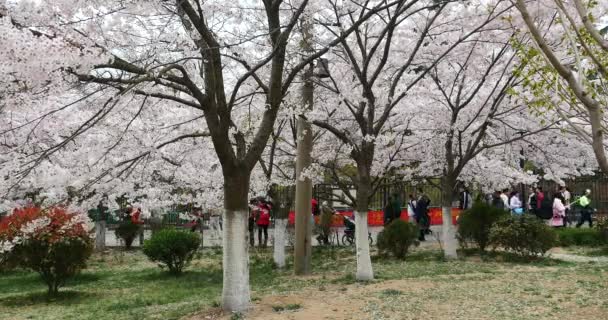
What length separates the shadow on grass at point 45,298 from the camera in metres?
9.63

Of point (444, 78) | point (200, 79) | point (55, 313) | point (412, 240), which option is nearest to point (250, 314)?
point (55, 313)

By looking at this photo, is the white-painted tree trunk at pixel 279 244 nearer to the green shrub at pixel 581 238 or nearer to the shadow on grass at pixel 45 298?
the shadow on grass at pixel 45 298

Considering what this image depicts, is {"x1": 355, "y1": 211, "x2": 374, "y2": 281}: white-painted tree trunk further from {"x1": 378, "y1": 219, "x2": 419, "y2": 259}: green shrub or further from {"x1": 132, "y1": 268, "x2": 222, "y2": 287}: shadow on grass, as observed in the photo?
{"x1": 378, "y1": 219, "x2": 419, "y2": 259}: green shrub

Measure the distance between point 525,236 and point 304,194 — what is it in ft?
15.5

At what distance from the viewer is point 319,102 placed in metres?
12.2

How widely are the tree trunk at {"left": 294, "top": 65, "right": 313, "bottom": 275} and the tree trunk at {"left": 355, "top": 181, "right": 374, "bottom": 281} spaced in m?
1.49

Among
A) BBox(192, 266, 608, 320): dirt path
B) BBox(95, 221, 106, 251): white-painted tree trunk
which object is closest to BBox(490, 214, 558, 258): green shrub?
BBox(192, 266, 608, 320): dirt path

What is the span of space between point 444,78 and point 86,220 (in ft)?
26.8

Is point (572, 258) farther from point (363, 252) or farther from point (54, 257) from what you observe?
point (54, 257)

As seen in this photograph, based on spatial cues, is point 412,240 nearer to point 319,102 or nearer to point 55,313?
point 319,102

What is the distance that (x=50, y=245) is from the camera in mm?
9758

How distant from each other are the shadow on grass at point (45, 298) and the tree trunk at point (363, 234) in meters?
4.70

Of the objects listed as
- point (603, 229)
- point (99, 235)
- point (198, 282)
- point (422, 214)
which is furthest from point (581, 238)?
point (99, 235)

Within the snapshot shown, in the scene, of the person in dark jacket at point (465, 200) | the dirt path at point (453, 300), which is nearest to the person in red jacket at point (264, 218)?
the person in dark jacket at point (465, 200)
